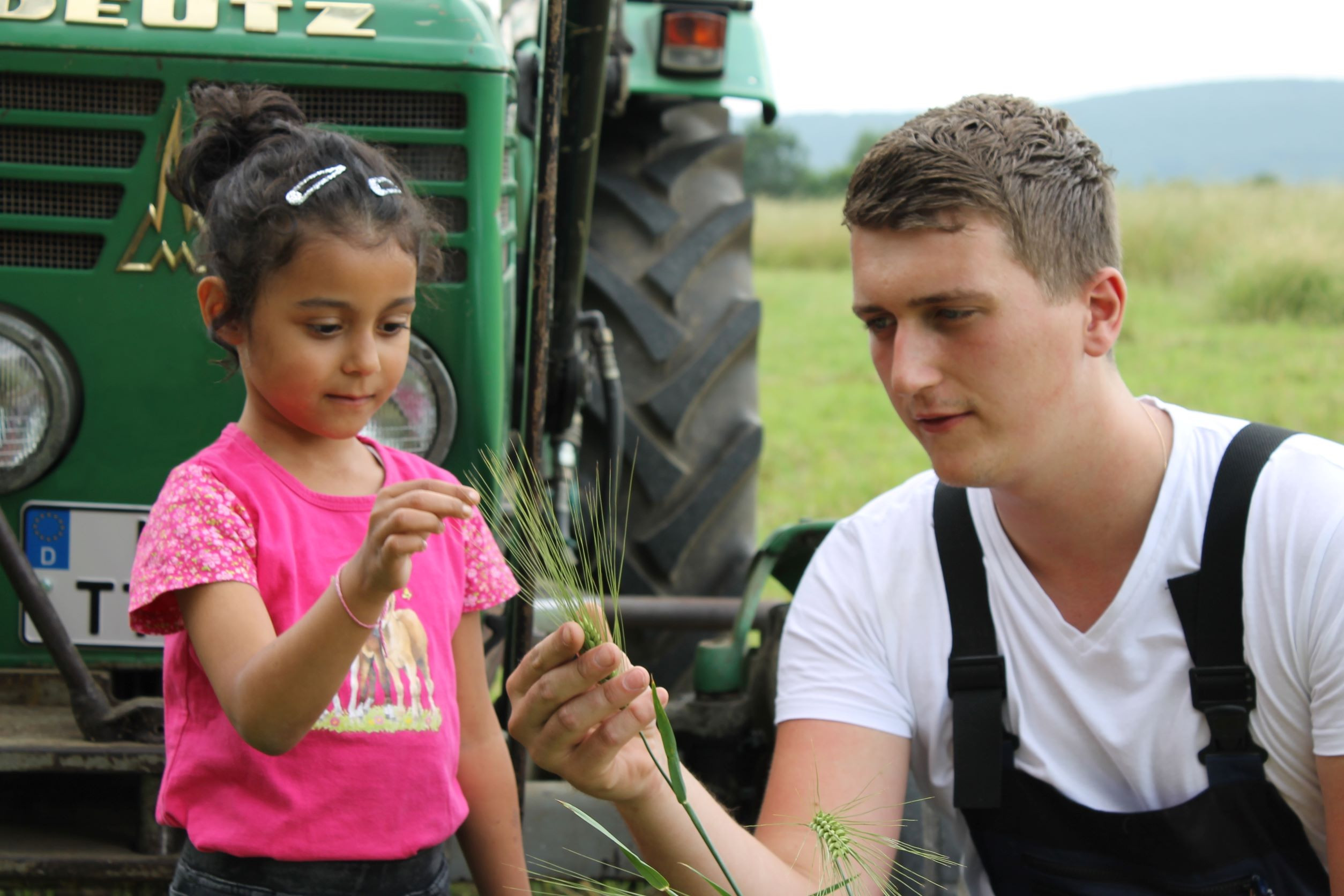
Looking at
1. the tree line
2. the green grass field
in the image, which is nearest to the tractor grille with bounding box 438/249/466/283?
the green grass field

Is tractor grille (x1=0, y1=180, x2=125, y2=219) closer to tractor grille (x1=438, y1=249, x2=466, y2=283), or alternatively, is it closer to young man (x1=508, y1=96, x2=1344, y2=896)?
tractor grille (x1=438, y1=249, x2=466, y2=283)

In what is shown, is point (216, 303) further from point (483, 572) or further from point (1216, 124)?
point (1216, 124)

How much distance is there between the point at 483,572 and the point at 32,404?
0.80 m

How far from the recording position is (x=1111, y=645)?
1773 mm

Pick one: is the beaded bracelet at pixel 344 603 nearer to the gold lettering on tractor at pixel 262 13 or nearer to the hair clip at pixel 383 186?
the hair clip at pixel 383 186

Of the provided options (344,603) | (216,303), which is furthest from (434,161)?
(344,603)

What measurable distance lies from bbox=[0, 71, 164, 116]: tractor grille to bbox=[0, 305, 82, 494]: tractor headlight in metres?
0.31

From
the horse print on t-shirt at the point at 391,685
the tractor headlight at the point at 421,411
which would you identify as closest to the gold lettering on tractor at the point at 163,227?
the tractor headlight at the point at 421,411

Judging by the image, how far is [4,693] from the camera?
205cm

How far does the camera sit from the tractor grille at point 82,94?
6.38 feet

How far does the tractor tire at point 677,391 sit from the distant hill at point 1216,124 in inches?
2842

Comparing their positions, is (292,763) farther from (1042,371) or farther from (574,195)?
(574,195)

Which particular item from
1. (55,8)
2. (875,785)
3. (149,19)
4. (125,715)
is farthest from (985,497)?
(55,8)

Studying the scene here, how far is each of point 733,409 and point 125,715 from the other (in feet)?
5.56
